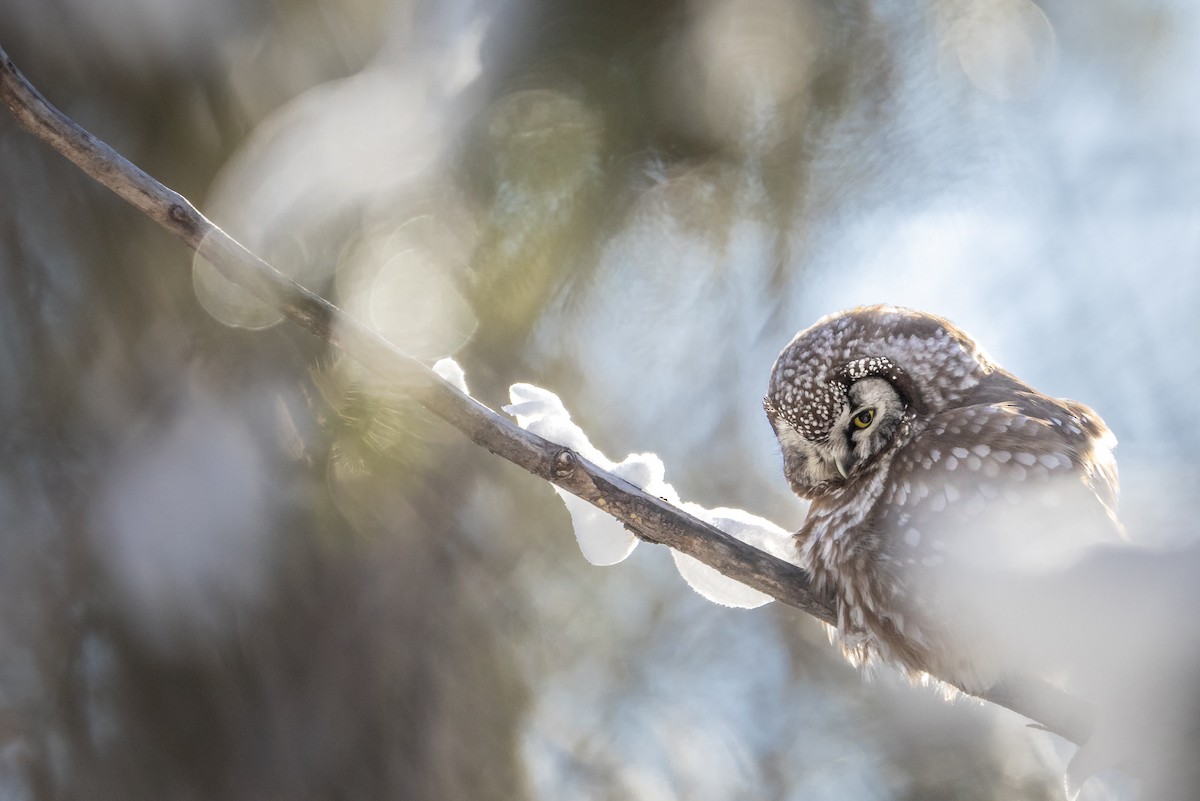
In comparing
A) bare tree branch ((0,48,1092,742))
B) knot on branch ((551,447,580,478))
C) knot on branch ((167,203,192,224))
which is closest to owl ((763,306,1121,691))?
bare tree branch ((0,48,1092,742))

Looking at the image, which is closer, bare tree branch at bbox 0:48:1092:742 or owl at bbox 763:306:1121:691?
bare tree branch at bbox 0:48:1092:742

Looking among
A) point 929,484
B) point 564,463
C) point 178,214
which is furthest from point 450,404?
point 929,484

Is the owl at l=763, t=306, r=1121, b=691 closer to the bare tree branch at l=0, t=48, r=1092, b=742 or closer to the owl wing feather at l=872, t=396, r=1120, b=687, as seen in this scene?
the owl wing feather at l=872, t=396, r=1120, b=687

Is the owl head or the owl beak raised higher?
the owl head

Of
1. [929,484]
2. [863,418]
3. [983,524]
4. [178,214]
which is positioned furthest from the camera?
[863,418]

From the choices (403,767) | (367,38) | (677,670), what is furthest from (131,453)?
(677,670)

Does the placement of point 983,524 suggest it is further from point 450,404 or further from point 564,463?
point 450,404

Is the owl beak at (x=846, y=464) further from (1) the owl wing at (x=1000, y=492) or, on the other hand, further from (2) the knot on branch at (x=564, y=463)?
(2) the knot on branch at (x=564, y=463)
